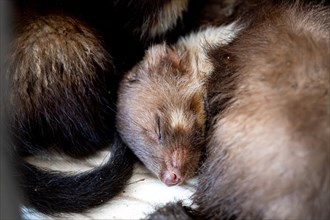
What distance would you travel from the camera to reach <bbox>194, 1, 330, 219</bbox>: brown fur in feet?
3.78

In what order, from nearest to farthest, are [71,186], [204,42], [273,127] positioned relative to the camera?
[273,127]
[71,186]
[204,42]

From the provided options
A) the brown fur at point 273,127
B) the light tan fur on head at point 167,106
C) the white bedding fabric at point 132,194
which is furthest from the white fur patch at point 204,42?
the white bedding fabric at point 132,194

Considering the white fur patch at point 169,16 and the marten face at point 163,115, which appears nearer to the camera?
the marten face at point 163,115

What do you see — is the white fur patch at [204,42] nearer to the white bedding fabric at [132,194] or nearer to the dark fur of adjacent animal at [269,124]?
the dark fur of adjacent animal at [269,124]

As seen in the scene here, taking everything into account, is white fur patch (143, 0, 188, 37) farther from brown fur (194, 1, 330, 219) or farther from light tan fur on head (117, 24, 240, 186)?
brown fur (194, 1, 330, 219)

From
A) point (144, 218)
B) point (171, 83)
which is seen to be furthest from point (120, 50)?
point (144, 218)

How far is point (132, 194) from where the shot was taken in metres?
1.55

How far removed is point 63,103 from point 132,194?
0.29 metres

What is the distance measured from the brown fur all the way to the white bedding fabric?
140 millimetres

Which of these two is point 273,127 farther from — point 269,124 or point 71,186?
point 71,186

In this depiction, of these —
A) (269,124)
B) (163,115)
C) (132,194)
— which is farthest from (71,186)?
(269,124)

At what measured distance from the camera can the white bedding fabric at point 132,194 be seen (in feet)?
4.85

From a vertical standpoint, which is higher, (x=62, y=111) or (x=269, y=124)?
(x=269, y=124)

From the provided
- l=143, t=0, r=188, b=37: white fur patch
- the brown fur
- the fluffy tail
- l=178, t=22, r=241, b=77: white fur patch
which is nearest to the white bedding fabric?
the fluffy tail
